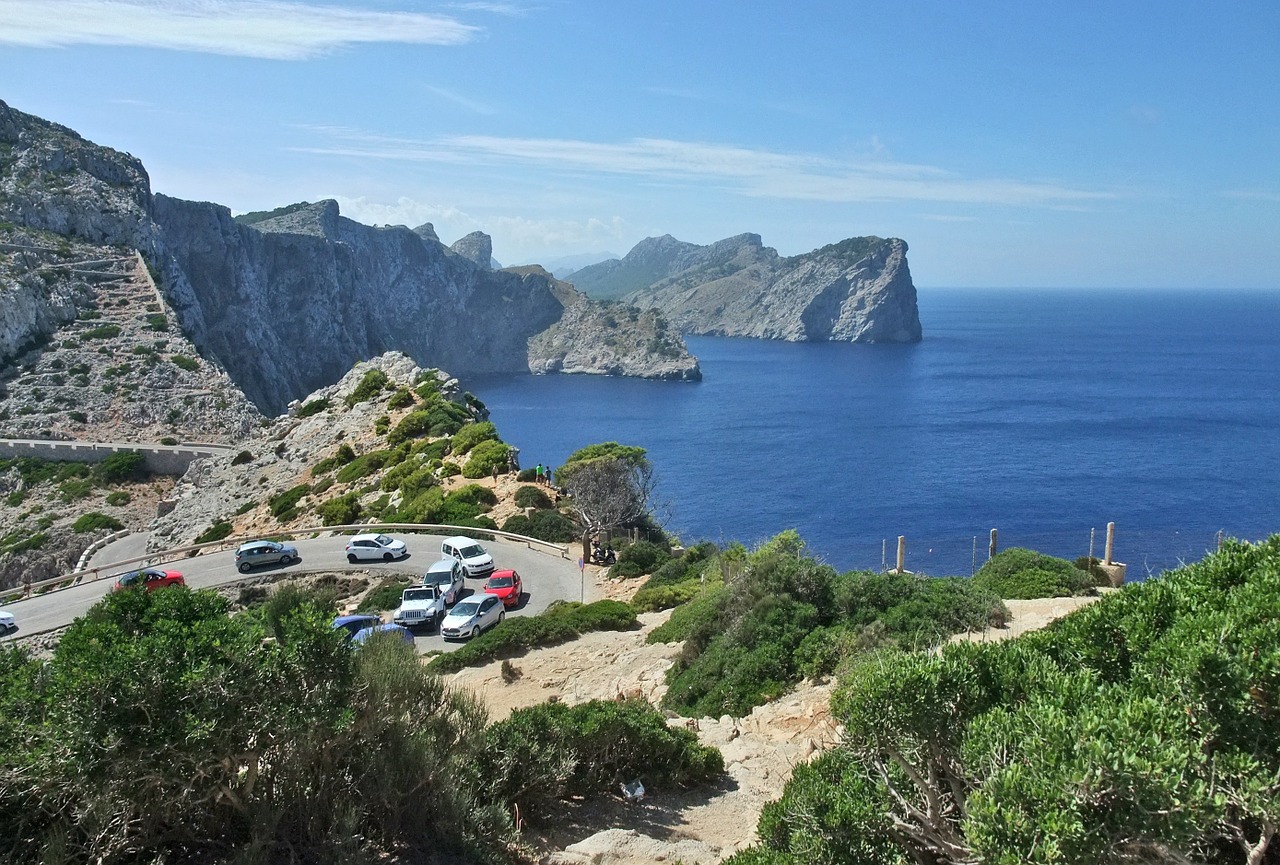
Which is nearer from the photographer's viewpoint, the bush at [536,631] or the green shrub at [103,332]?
the bush at [536,631]

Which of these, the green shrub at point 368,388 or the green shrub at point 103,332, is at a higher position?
the green shrub at point 103,332

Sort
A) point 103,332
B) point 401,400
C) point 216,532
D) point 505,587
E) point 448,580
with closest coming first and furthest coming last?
point 505,587, point 448,580, point 216,532, point 401,400, point 103,332

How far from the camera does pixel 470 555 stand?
3180 centimetres

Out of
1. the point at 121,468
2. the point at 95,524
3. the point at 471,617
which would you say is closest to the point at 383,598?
the point at 471,617

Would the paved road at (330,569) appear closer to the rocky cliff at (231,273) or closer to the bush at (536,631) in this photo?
the bush at (536,631)

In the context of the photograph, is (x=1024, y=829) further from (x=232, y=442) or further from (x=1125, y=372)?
(x=1125, y=372)

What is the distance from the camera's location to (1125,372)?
5576 inches

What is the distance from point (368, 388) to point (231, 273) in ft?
243

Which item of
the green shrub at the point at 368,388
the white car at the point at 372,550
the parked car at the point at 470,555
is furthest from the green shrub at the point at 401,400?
the parked car at the point at 470,555

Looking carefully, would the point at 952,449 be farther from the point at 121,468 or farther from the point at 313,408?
the point at 121,468

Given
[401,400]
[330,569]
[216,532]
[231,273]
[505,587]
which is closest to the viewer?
[505,587]

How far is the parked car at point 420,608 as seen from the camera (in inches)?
1012

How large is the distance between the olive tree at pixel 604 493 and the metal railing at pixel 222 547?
1842 millimetres

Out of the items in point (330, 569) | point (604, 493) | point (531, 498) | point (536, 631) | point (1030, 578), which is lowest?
point (330, 569)
